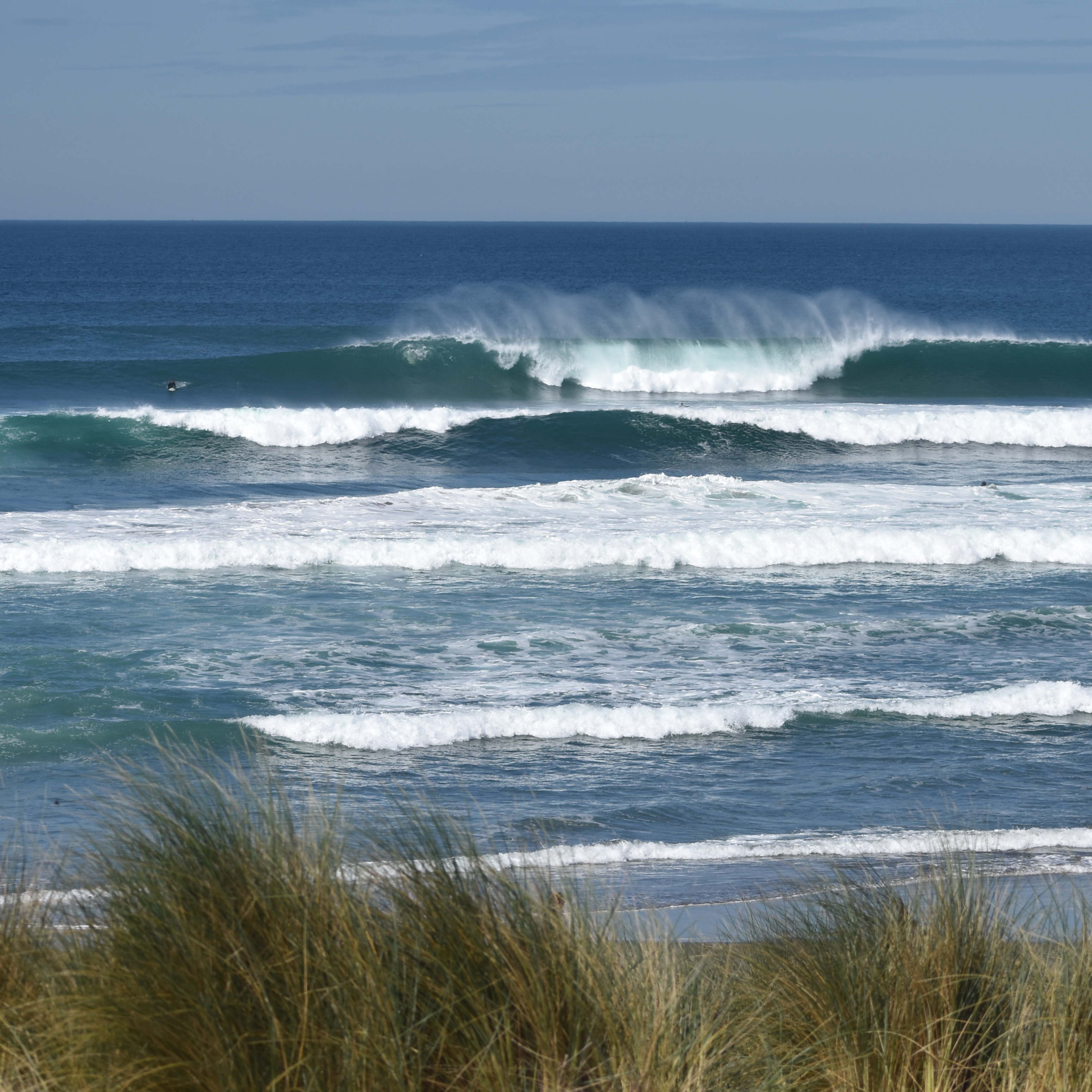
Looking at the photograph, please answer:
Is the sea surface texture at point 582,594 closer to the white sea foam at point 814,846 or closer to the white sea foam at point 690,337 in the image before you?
the white sea foam at point 814,846

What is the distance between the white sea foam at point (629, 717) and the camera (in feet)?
24.5

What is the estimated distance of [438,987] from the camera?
2799mm

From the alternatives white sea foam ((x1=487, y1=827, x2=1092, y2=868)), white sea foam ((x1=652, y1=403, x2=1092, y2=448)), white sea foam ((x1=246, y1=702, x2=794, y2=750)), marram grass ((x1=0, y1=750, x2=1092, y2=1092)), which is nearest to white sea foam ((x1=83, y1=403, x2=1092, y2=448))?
white sea foam ((x1=652, y1=403, x2=1092, y2=448))

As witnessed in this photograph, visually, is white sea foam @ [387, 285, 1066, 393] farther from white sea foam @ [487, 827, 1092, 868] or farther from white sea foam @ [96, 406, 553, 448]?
white sea foam @ [487, 827, 1092, 868]

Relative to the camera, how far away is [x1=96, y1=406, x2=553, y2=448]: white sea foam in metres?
22.2

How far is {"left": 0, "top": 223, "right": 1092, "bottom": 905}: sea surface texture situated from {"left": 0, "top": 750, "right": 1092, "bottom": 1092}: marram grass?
2.11 ft

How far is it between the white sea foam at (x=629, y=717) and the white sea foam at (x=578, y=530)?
4474 millimetres

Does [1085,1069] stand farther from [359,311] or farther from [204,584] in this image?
[359,311]

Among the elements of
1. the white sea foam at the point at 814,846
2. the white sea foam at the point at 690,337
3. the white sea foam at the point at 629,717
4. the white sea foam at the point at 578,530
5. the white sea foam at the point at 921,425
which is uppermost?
the white sea foam at the point at 690,337

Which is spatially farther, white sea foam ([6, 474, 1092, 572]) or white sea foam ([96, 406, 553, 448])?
white sea foam ([96, 406, 553, 448])

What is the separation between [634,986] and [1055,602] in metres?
9.40

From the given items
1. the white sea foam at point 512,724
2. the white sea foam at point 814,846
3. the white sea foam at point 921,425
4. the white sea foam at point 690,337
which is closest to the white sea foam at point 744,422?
the white sea foam at point 921,425

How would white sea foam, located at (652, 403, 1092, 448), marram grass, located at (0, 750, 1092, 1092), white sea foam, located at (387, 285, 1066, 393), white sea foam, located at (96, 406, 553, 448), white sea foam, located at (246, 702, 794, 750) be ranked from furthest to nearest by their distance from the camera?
white sea foam, located at (387, 285, 1066, 393) → white sea foam, located at (652, 403, 1092, 448) → white sea foam, located at (96, 406, 553, 448) → white sea foam, located at (246, 702, 794, 750) → marram grass, located at (0, 750, 1092, 1092)

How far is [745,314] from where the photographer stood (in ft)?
126
